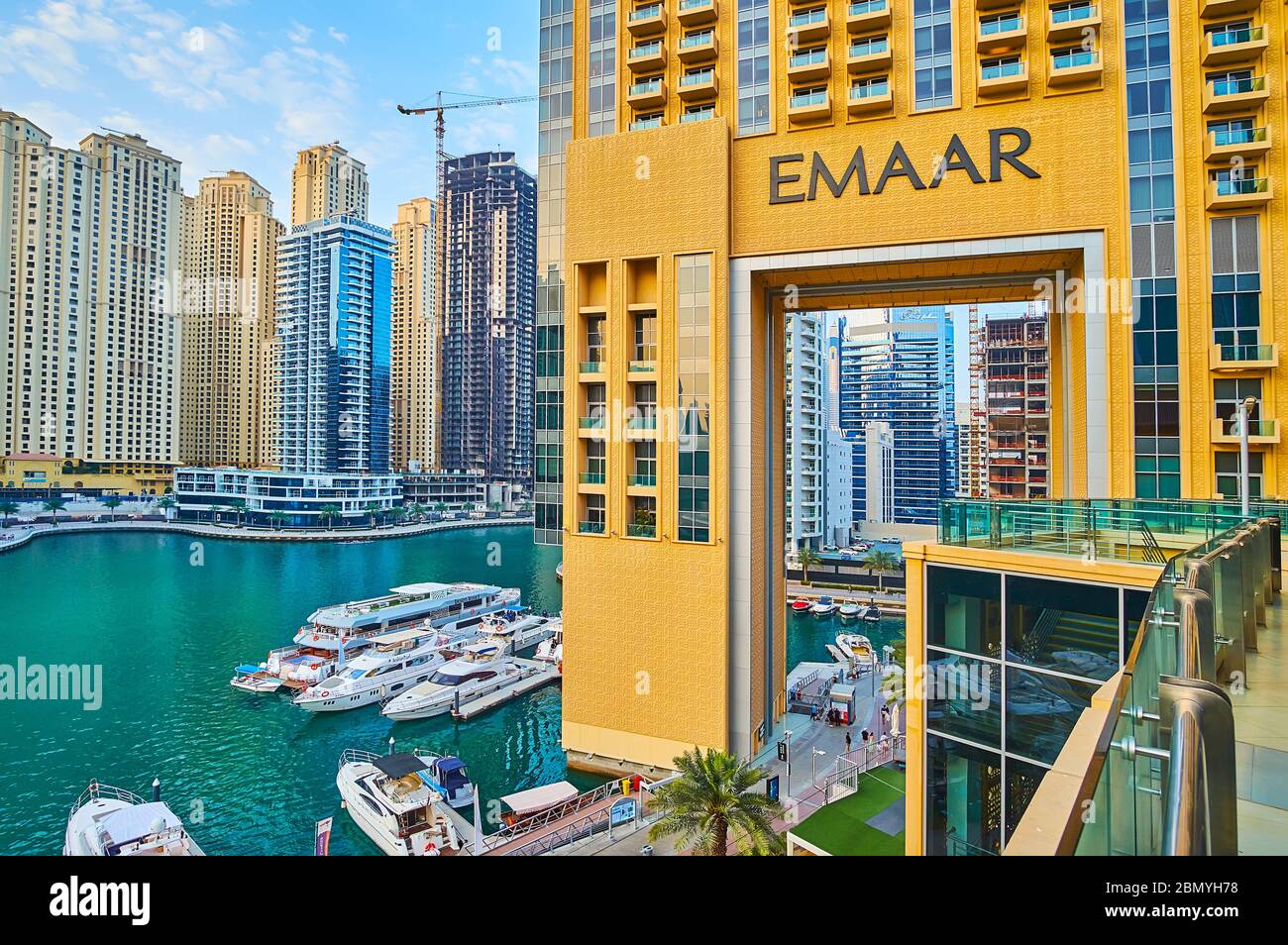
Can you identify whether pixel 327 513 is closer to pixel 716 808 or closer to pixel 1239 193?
pixel 716 808

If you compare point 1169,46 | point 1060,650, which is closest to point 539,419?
point 1060,650

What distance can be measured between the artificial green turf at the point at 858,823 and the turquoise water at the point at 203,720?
20.0 feet

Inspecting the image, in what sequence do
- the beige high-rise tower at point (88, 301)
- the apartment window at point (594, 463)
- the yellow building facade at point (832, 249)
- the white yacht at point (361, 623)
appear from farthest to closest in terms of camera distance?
1. the beige high-rise tower at point (88, 301)
2. the white yacht at point (361, 623)
3. the apartment window at point (594, 463)
4. the yellow building facade at point (832, 249)

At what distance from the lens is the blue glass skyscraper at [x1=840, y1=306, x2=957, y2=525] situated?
66.6 m

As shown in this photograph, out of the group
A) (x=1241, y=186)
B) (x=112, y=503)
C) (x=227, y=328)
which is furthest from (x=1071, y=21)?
(x=227, y=328)

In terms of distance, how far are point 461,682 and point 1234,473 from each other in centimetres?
2488

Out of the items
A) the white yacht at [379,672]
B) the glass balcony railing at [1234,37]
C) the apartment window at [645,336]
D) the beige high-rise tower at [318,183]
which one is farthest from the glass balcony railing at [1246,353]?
the beige high-rise tower at [318,183]

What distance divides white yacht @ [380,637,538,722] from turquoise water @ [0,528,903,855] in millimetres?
522

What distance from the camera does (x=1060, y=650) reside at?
7.92 meters

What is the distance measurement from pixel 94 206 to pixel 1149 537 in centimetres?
8271

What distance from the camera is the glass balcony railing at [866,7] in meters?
15.9

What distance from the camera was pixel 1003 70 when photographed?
49.5ft

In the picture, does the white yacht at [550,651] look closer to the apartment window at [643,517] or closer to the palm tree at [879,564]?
the apartment window at [643,517]
